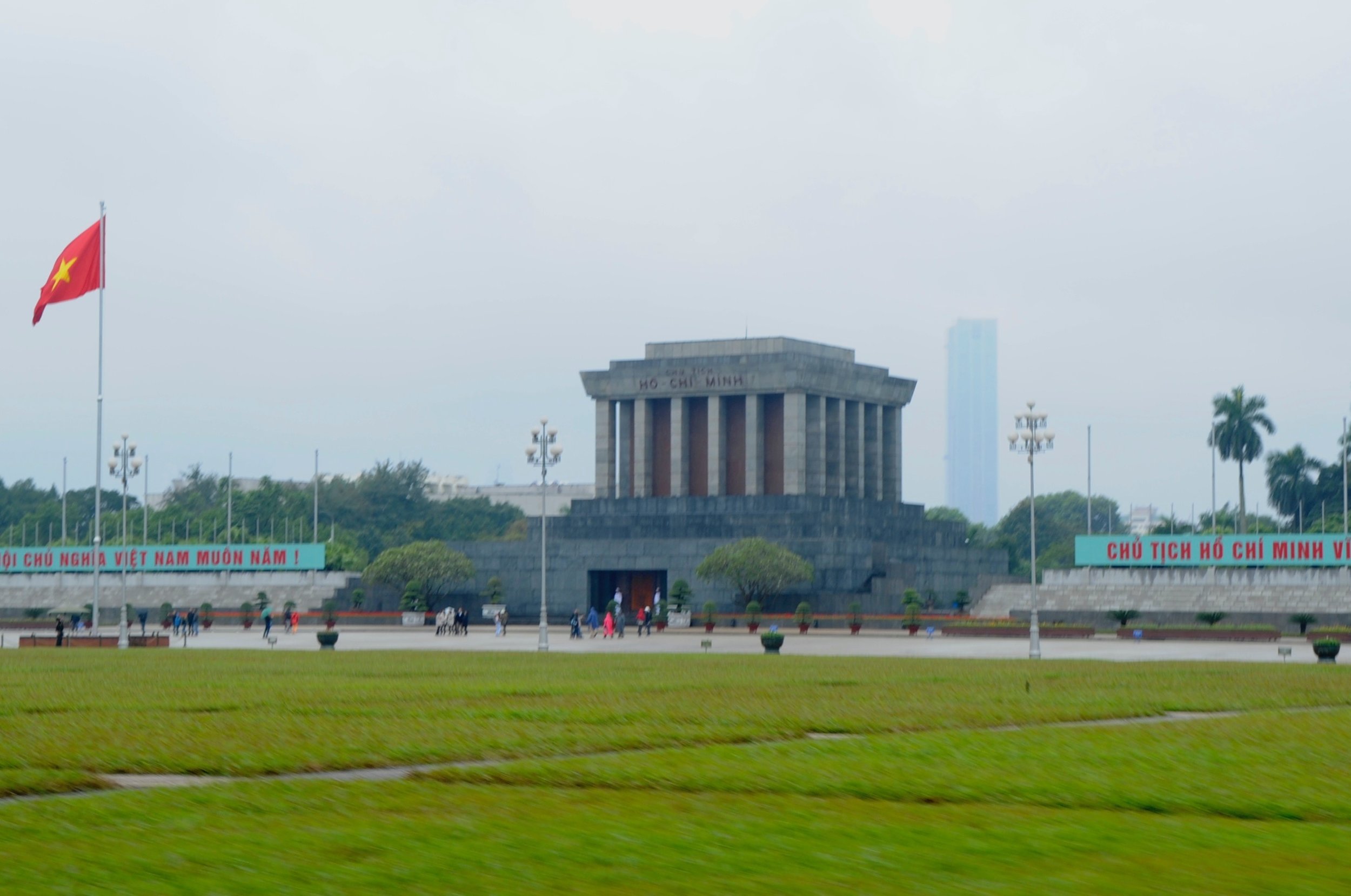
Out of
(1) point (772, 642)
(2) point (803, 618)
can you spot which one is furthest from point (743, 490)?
(1) point (772, 642)

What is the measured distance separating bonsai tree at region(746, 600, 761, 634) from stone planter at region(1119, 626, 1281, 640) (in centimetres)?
1855

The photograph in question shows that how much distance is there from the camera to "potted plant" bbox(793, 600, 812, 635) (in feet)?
247

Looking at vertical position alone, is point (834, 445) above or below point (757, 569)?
above

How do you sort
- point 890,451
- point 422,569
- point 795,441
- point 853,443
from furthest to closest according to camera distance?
1. point 890,451
2. point 853,443
3. point 795,441
4. point 422,569

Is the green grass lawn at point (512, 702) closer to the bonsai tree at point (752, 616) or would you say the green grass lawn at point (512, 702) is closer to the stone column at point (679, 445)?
the bonsai tree at point (752, 616)

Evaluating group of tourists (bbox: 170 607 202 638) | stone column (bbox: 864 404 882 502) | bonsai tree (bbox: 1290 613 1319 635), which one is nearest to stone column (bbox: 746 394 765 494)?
stone column (bbox: 864 404 882 502)

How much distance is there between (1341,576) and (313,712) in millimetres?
71819

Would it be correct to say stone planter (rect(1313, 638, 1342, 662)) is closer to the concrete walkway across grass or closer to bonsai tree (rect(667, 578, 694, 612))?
the concrete walkway across grass

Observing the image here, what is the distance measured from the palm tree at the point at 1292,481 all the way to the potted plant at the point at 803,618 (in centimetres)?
6156

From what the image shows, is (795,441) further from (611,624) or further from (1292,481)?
(1292,481)

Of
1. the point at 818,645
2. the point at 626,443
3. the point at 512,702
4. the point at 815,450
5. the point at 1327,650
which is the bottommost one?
the point at 818,645

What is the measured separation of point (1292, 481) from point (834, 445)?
153 feet

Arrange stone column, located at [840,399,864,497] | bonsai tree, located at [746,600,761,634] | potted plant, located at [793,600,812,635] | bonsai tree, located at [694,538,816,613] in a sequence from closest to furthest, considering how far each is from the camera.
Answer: potted plant, located at [793,600,812,635] → bonsai tree, located at [746,600,761,634] → bonsai tree, located at [694,538,816,613] → stone column, located at [840,399,864,497]

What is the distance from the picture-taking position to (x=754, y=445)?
100312 millimetres
